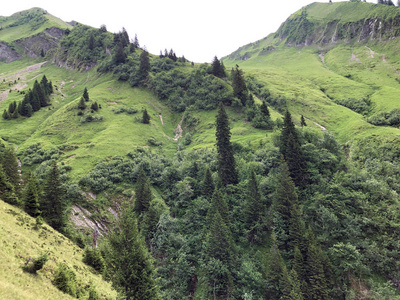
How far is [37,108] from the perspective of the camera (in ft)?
403

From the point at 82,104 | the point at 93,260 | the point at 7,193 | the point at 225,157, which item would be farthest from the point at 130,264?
the point at 82,104

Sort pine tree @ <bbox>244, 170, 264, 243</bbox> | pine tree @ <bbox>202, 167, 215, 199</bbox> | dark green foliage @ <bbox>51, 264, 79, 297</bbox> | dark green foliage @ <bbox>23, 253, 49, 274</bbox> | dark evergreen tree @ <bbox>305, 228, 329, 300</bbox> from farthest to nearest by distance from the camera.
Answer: pine tree @ <bbox>202, 167, 215, 199</bbox> → pine tree @ <bbox>244, 170, 264, 243</bbox> → dark evergreen tree @ <bbox>305, 228, 329, 300</bbox> → dark green foliage @ <bbox>51, 264, 79, 297</bbox> → dark green foliage @ <bbox>23, 253, 49, 274</bbox>

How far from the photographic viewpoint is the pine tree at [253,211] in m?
54.0

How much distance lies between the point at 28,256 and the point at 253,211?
45.7 meters

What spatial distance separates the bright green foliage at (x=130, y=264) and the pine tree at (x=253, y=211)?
32796 mm

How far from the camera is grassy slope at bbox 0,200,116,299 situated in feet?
57.5

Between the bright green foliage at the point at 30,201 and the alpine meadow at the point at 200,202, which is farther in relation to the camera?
the bright green foliage at the point at 30,201

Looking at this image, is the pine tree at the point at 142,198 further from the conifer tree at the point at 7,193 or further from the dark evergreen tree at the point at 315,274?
the dark evergreen tree at the point at 315,274

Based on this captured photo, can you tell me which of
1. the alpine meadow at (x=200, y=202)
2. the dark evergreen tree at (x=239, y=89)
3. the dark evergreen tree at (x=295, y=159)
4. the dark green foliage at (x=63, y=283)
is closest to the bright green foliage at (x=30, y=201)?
the alpine meadow at (x=200, y=202)

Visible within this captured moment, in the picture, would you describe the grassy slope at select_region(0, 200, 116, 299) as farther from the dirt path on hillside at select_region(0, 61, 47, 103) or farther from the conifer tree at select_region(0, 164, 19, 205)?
the dirt path on hillside at select_region(0, 61, 47, 103)

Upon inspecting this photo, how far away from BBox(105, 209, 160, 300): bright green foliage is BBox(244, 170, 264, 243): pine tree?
32796mm

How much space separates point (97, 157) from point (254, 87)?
112276mm

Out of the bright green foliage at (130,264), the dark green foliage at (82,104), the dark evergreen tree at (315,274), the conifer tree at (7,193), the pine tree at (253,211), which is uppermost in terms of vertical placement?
the dark green foliage at (82,104)

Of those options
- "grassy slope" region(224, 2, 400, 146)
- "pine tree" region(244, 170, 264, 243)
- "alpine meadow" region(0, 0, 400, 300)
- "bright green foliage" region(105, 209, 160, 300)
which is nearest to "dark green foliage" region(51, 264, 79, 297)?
"alpine meadow" region(0, 0, 400, 300)
